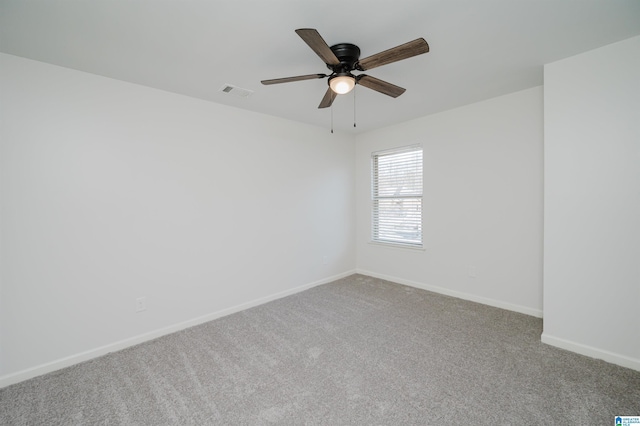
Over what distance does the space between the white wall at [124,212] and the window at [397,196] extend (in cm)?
147

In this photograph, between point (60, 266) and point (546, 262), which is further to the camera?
point (546, 262)

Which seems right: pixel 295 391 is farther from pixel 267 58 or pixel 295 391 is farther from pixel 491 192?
pixel 491 192

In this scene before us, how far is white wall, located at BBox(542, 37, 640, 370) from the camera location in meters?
1.98

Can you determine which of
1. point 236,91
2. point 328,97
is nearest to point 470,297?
point 328,97

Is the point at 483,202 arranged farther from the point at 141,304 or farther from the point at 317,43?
the point at 141,304

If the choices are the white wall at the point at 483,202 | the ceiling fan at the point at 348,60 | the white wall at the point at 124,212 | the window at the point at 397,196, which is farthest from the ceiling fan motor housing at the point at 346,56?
the window at the point at 397,196

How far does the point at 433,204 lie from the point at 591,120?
5.76 ft

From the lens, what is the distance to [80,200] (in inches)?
87.6

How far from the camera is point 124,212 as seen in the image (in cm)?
243

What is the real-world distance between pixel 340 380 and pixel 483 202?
8.49 feet

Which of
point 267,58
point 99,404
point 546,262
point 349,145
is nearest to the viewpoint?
point 99,404

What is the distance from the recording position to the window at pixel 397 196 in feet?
12.7

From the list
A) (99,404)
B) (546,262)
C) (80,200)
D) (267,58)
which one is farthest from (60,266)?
(546,262)

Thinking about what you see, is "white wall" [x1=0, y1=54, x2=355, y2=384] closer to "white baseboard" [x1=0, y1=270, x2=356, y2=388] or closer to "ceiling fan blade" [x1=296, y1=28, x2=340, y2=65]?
"white baseboard" [x1=0, y1=270, x2=356, y2=388]
